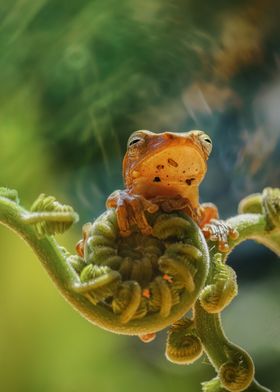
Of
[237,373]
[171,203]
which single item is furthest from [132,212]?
[237,373]

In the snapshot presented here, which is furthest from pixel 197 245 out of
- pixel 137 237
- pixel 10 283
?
pixel 10 283

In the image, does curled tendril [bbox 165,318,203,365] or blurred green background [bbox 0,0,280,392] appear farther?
blurred green background [bbox 0,0,280,392]

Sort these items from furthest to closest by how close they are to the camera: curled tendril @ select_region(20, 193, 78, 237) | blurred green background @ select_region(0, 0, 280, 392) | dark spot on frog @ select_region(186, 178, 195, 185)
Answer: blurred green background @ select_region(0, 0, 280, 392) < dark spot on frog @ select_region(186, 178, 195, 185) < curled tendril @ select_region(20, 193, 78, 237)

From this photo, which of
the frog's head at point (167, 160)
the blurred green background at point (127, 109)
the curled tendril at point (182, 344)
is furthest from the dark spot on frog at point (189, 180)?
→ the blurred green background at point (127, 109)

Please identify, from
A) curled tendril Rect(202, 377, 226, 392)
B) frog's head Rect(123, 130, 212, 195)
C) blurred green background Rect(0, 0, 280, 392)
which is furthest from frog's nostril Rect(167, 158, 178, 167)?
blurred green background Rect(0, 0, 280, 392)

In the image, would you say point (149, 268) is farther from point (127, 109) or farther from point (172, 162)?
point (127, 109)

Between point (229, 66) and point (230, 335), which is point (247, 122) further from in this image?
point (230, 335)

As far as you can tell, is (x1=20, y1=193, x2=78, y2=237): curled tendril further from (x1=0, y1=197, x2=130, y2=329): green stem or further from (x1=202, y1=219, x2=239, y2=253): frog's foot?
(x1=202, y1=219, x2=239, y2=253): frog's foot
